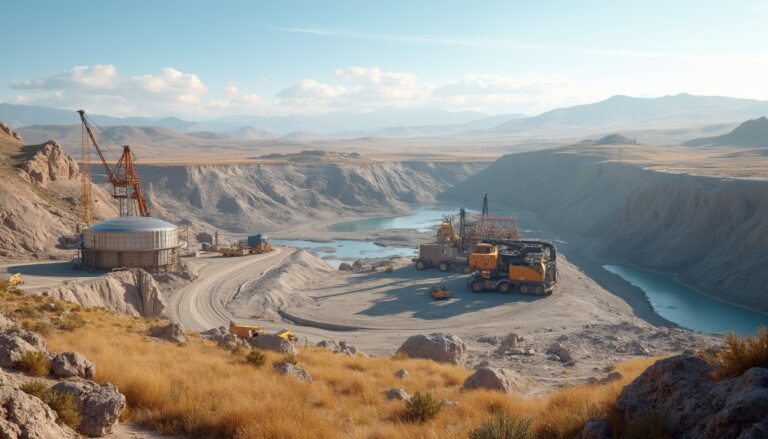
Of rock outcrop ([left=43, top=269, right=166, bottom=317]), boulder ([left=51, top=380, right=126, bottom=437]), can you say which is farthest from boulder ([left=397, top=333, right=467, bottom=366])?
rock outcrop ([left=43, top=269, right=166, bottom=317])

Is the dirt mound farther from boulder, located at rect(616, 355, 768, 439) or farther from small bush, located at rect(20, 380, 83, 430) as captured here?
boulder, located at rect(616, 355, 768, 439)

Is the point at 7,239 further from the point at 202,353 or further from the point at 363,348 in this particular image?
the point at 202,353

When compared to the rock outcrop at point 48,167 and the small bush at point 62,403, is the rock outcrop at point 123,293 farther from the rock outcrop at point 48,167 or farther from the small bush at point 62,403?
the small bush at point 62,403

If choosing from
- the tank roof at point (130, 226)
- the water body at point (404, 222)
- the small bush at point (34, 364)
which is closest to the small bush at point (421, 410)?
the small bush at point (34, 364)

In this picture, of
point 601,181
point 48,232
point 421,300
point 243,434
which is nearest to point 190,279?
point 48,232

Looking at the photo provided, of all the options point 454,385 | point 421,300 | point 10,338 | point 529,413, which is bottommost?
point 421,300

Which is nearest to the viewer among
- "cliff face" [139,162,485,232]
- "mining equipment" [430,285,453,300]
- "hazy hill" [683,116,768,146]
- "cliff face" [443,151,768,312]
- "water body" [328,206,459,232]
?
"mining equipment" [430,285,453,300]
